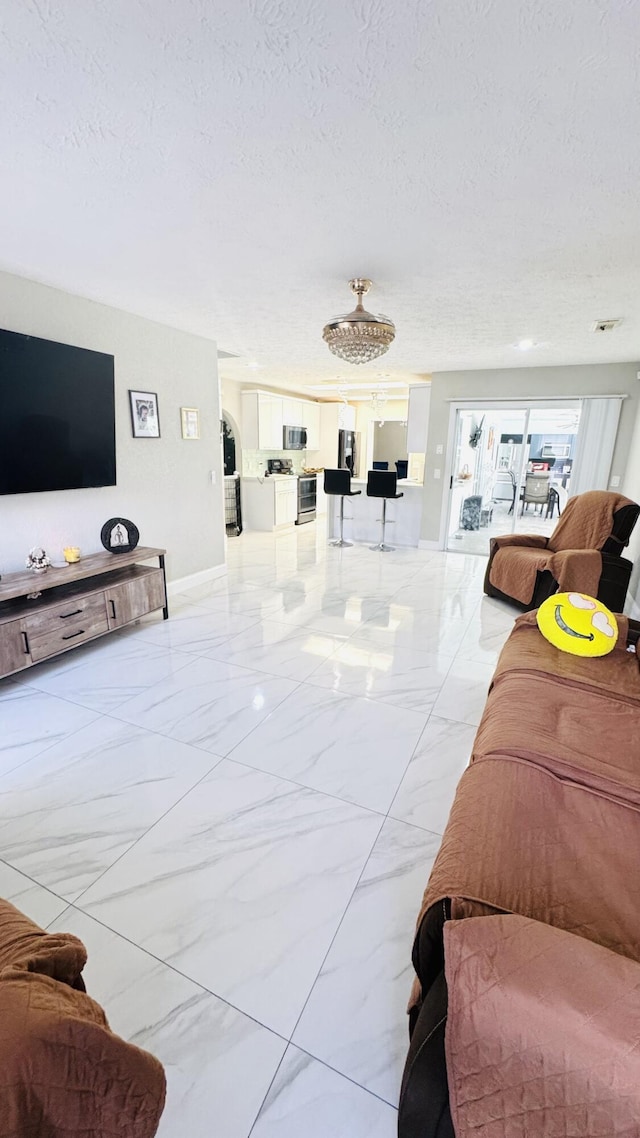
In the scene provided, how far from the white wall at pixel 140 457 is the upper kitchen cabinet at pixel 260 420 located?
108 inches

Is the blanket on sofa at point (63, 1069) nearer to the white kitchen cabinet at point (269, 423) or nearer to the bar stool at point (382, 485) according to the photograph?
the bar stool at point (382, 485)

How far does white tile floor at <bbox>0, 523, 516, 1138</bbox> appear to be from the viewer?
1.13 m

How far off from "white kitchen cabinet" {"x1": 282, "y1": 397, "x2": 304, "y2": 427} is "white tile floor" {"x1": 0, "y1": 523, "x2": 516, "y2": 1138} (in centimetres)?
557

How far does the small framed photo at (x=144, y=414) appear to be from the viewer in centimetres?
375

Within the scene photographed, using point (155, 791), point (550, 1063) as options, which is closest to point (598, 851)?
point (550, 1063)

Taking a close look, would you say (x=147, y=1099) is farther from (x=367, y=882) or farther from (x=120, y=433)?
(x=120, y=433)

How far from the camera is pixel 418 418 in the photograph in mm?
6438

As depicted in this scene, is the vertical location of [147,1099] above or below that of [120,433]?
below

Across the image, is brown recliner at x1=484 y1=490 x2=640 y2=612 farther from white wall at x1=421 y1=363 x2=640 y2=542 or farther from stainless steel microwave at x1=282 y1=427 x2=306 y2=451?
stainless steel microwave at x1=282 y1=427 x2=306 y2=451

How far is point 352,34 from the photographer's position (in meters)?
1.15

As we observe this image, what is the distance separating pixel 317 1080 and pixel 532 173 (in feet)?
9.23

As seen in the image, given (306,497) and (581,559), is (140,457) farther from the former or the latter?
(306,497)

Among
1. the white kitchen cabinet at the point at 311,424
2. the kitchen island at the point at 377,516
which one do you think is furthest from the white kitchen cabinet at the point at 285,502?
the white kitchen cabinet at the point at 311,424

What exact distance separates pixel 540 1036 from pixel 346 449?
379 inches
